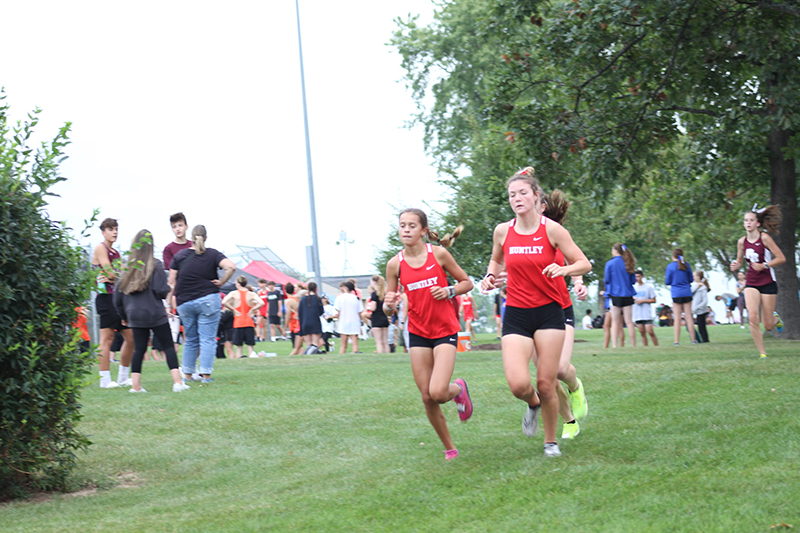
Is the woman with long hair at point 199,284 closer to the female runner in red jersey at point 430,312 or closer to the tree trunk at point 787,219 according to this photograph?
the female runner in red jersey at point 430,312

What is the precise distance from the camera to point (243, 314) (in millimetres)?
18906

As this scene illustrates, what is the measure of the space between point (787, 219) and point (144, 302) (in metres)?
13.5

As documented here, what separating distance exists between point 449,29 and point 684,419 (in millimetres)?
33705

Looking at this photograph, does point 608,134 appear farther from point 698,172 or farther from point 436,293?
point 436,293

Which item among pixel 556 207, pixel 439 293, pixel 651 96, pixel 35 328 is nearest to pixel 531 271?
pixel 439 293

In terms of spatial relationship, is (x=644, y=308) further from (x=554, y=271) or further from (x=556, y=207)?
(x=554, y=271)

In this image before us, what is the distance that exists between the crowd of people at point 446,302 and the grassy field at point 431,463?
495mm

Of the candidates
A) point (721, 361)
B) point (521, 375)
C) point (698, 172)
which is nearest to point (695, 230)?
point (698, 172)

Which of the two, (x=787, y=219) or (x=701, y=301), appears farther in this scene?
(x=701, y=301)

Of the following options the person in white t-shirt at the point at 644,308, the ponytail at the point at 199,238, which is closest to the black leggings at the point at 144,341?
the ponytail at the point at 199,238

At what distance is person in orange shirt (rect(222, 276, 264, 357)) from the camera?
1861cm

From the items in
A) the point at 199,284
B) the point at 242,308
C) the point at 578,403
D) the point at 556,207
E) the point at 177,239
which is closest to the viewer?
the point at 578,403

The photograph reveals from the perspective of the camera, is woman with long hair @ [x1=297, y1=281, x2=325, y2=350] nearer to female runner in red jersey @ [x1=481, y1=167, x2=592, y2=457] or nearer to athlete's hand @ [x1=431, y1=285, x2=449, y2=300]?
athlete's hand @ [x1=431, y1=285, x2=449, y2=300]

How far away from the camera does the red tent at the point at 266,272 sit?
38.9 meters
